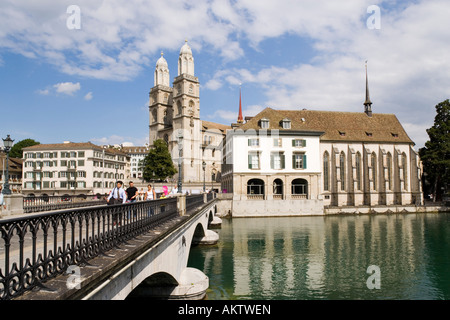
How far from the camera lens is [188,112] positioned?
80.9 meters

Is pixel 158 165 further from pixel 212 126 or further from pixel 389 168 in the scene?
pixel 389 168

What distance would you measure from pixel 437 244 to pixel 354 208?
2506 centimetres

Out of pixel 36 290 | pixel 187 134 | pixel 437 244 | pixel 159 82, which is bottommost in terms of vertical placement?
pixel 437 244

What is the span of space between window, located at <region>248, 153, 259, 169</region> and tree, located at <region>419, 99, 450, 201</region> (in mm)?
31666

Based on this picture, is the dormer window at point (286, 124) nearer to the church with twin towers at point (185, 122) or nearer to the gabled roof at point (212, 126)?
the church with twin towers at point (185, 122)

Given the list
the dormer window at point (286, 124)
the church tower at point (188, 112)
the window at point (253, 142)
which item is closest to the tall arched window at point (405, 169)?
the dormer window at point (286, 124)

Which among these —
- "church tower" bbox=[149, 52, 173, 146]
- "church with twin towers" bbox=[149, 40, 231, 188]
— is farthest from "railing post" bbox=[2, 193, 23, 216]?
"church tower" bbox=[149, 52, 173, 146]

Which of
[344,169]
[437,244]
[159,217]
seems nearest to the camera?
[159,217]

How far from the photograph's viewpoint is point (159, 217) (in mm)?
11031

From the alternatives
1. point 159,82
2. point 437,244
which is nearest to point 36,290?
point 437,244

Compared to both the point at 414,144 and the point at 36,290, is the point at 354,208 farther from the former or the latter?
the point at 36,290

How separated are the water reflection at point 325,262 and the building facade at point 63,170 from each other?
43.3 m

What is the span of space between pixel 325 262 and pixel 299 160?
3048cm

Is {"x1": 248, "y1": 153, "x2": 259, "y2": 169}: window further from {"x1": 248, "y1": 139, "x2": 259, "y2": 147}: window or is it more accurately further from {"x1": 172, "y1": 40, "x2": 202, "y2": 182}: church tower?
{"x1": 172, "y1": 40, "x2": 202, "y2": 182}: church tower
